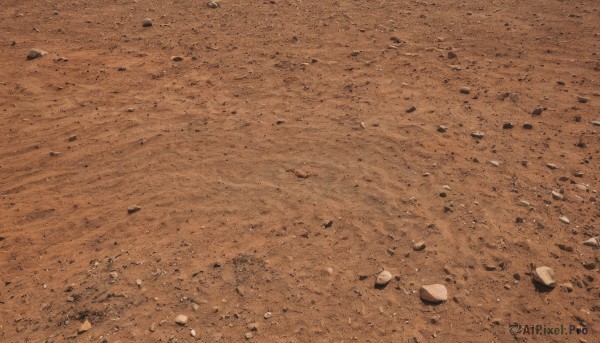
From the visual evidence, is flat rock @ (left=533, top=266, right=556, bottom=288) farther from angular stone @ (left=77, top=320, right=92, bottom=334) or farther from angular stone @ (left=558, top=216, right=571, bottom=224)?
angular stone @ (left=77, top=320, right=92, bottom=334)

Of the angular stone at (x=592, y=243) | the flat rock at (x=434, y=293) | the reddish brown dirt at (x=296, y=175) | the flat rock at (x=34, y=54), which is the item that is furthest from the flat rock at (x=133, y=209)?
the flat rock at (x=34, y=54)

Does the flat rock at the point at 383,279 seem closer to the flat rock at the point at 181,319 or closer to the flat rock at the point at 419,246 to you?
the flat rock at the point at 419,246

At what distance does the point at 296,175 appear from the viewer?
16.7ft

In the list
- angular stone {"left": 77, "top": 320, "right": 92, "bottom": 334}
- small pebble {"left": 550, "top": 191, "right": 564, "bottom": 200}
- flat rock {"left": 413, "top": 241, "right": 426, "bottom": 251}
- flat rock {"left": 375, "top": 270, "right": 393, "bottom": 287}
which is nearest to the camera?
angular stone {"left": 77, "top": 320, "right": 92, "bottom": 334}

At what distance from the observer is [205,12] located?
28.9ft

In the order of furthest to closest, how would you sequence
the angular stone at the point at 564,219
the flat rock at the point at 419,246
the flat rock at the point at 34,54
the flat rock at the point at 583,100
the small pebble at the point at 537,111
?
1. the flat rock at the point at 34,54
2. the flat rock at the point at 583,100
3. the small pebble at the point at 537,111
4. the angular stone at the point at 564,219
5. the flat rock at the point at 419,246

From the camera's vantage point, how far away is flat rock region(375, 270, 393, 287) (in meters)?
3.89

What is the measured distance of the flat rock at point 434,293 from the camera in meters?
3.74

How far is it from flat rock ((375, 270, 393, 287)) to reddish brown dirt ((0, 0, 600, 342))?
0.26 feet

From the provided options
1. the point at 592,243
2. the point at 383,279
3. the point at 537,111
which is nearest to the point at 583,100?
the point at 537,111

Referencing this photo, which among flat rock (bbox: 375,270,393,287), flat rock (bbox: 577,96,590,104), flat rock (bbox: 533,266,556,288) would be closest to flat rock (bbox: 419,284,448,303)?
flat rock (bbox: 375,270,393,287)

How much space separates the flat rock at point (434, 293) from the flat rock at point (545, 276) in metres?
0.75

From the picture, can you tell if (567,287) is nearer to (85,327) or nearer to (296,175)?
(296,175)

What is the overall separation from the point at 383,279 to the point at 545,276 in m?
1.27
